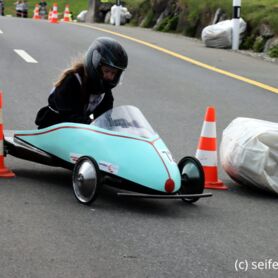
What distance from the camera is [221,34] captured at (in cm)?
2066

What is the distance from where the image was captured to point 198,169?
6.92m

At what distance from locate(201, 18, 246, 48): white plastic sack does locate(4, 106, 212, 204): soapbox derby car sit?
13693 millimetres

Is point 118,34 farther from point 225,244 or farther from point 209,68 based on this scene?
point 225,244

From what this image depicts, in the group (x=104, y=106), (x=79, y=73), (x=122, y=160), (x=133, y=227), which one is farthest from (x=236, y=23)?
(x=133, y=227)

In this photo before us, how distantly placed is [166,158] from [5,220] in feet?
4.35

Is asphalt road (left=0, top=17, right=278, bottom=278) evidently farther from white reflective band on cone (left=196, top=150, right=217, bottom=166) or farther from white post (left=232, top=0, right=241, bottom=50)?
white post (left=232, top=0, right=241, bottom=50)

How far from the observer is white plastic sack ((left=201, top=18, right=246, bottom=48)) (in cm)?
2052

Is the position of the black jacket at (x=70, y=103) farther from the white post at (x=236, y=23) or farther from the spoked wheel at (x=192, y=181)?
the white post at (x=236, y=23)

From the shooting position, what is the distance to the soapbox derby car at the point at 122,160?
21.3 ft

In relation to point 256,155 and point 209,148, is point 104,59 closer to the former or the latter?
point 209,148

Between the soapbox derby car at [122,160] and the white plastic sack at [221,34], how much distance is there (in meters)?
13.7

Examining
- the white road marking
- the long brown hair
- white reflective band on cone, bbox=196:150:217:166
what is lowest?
the white road marking

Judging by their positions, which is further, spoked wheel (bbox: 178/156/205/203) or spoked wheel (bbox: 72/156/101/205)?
spoked wheel (bbox: 178/156/205/203)

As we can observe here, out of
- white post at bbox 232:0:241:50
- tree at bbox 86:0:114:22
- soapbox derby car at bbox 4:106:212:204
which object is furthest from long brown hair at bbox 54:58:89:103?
tree at bbox 86:0:114:22
